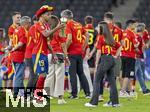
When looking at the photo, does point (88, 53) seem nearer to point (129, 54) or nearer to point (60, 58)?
point (129, 54)

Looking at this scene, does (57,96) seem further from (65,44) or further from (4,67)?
(4,67)

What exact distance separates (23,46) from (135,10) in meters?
18.7

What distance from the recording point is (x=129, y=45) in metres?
20.7

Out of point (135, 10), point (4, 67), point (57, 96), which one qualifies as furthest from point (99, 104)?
point (135, 10)

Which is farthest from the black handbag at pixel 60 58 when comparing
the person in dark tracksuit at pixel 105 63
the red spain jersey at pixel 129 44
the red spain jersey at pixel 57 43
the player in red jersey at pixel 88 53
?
the red spain jersey at pixel 129 44

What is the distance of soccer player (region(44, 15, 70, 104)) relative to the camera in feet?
58.4

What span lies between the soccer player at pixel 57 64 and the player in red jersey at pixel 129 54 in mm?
2749

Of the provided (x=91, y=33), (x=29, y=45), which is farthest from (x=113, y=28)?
(x=91, y=33)

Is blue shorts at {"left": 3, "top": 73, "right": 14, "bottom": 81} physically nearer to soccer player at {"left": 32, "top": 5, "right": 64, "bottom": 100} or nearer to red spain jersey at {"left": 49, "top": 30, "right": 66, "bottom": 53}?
red spain jersey at {"left": 49, "top": 30, "right": 66, "bottom": 53}

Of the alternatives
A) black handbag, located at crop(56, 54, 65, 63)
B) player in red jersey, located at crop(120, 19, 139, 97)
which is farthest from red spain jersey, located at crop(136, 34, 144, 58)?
black handbag, located at crop(56, 54, 65, 63)

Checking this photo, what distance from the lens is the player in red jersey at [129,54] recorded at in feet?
67.0

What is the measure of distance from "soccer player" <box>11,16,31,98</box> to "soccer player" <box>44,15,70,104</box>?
923 mm

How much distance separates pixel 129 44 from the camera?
20.6 metres

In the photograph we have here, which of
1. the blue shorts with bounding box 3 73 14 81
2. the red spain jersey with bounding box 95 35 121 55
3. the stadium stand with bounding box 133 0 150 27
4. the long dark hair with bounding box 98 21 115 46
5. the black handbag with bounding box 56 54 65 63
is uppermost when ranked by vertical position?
the stadium stand with bounding box 133 0 150 27
